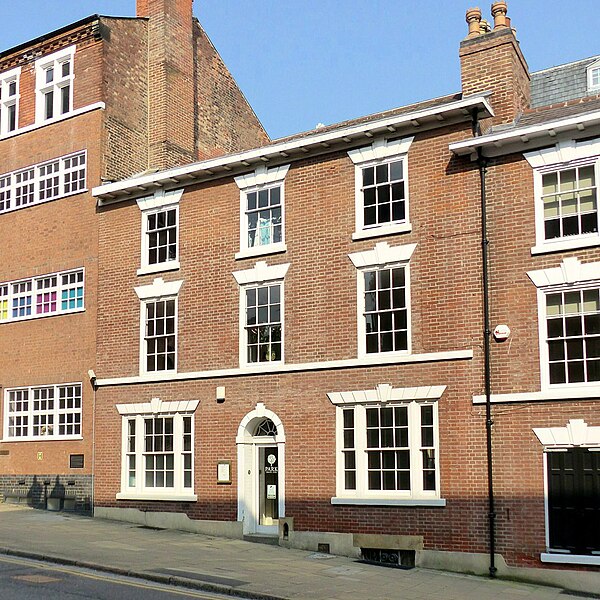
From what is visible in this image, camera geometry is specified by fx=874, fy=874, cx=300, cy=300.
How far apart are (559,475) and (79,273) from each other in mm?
14557

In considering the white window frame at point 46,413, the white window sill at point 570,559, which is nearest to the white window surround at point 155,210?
the white window frame at point 46,413

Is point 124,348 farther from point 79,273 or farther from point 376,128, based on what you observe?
point 376,128

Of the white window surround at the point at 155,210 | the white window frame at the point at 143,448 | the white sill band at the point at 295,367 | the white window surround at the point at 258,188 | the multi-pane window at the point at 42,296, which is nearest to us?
the white sill band at the point at 295,367

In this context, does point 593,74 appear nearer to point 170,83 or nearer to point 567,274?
point 170,83

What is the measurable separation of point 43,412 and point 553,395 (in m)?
15.0

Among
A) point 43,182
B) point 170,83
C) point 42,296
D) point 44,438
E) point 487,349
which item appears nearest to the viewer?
point 487,349

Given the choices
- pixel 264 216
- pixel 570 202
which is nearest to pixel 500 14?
pixel 570 202

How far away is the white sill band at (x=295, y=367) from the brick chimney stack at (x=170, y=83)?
24.6ft

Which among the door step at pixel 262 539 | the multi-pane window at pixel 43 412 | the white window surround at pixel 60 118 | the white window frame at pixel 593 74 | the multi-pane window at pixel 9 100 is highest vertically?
the white window frame at pixel 593 74

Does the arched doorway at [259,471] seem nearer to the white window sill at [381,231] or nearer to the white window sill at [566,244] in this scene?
the white window sill at [381,231]

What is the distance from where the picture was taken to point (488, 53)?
19734mm

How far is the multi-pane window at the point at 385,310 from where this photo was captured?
1897 centimetres

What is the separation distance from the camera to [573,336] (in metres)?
16.9

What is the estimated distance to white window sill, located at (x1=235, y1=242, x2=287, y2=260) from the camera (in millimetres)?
20878
